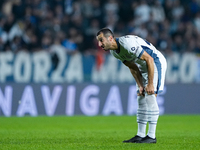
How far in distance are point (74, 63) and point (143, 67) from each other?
24.4 feet

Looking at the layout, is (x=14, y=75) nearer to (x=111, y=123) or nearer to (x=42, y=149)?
(x=111, y=123)

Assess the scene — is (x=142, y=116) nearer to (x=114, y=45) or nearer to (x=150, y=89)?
(x=150, y=89)

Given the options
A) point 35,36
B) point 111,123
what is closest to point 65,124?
point 111,123

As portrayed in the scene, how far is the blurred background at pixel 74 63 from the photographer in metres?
14.5

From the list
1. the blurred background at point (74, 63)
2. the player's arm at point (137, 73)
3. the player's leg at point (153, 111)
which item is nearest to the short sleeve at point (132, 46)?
the player's arm at point (137, 73)

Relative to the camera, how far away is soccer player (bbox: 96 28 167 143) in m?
7.19

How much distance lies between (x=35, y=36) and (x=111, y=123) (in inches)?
200

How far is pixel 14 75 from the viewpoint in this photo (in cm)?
1451

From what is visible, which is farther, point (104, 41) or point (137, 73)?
point (137, 73)

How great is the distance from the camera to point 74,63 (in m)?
14.9

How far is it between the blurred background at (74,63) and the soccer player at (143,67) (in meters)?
7.17

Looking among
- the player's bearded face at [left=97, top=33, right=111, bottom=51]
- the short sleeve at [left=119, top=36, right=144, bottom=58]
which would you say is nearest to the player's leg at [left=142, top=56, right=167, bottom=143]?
the short sleeve at [left=119, top=36, right=144, bottom=58]

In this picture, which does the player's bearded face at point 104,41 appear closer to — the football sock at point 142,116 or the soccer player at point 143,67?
the soccer player at point 143,67

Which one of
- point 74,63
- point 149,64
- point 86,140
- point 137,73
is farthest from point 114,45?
point 74,63
